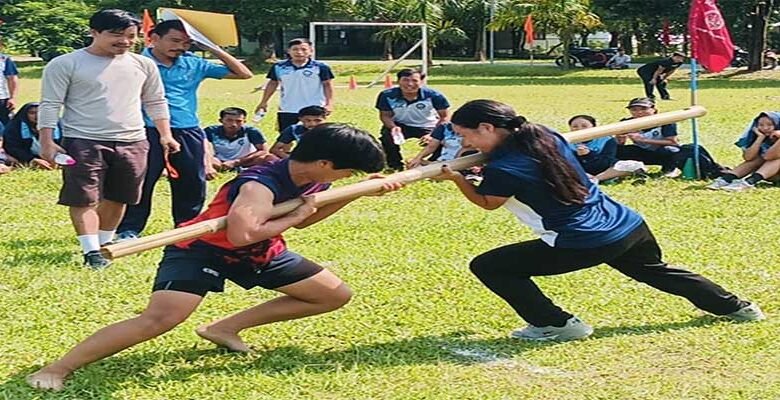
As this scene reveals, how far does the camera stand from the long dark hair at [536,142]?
4.11 m

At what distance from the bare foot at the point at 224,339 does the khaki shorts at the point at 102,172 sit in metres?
1.73

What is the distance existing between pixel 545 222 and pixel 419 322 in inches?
37.4

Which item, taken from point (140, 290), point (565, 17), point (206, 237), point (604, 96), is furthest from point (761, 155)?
point (565, 17)

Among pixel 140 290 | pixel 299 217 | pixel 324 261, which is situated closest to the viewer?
pixel 299 217

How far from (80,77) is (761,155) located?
618 centimetres

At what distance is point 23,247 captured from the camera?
6676 millimetres

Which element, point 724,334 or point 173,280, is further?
point 724,334

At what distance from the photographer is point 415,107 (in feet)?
34.3

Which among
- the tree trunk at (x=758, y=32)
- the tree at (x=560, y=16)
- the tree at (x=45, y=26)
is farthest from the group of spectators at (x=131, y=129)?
the tree at (x=45, y=26)

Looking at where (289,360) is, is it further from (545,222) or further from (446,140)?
(446,140)

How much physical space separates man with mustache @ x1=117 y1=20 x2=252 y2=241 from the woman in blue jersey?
2.68 meters

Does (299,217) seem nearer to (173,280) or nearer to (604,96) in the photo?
(173,280)

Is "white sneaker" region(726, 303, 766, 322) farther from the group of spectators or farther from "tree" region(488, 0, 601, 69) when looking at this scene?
"tree" region(488, 0, 601, 69)

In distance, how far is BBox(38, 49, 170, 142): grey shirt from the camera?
5.55 meters
